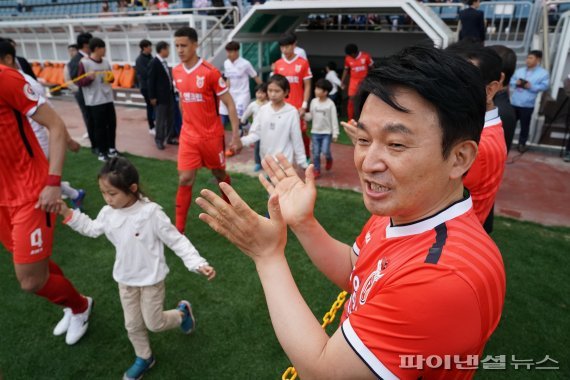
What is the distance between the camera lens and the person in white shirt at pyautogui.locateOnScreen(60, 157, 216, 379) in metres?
2.60

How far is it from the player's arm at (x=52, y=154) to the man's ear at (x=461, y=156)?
8.57 ft

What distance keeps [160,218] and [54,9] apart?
2345cm

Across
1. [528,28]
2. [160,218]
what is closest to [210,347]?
[160,218]

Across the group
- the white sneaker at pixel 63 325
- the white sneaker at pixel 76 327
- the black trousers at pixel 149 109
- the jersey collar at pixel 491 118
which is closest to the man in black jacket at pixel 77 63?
the black trousers at pixel 149 109

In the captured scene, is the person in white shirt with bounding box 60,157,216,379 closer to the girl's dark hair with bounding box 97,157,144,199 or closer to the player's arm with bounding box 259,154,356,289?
the girl's dark hair with bounding box 97,157,144,199

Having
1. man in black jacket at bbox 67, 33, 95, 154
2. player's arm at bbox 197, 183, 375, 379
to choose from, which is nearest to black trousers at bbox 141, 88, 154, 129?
man in black jacket at bbox 67, 33, 95, 154

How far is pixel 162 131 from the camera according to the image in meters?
8.32

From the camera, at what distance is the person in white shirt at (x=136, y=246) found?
2.60 m

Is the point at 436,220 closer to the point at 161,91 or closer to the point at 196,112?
the point at 196,112

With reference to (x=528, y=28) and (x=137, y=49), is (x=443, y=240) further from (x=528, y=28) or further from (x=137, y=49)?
(x=137, y=49)

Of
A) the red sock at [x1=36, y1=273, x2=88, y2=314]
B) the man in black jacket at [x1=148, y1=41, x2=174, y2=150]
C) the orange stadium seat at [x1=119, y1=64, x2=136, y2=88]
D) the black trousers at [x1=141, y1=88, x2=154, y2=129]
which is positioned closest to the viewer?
the red sock at [x1=36, y1=273, x2=88, y2=314]

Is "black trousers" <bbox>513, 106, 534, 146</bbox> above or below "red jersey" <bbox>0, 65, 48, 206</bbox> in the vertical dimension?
below

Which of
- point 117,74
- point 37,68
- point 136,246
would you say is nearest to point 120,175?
point 136,246

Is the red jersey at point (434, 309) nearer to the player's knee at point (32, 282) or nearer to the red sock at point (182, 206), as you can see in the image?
the player's knee at point (32, 282)
